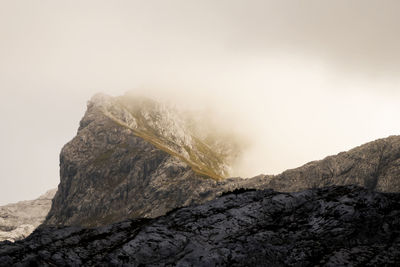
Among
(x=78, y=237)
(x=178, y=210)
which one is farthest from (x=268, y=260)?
(x=78, y=237)

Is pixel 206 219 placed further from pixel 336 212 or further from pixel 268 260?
pixel 336 212

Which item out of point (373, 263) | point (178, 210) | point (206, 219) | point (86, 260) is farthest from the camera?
point (178, 210)

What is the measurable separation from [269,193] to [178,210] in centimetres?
1022

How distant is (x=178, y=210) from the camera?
46250mm

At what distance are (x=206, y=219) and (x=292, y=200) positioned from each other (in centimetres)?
931

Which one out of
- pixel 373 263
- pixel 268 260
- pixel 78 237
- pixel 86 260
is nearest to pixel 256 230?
pixel 268 260

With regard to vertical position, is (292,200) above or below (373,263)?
above

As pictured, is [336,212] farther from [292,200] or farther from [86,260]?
[86,260]

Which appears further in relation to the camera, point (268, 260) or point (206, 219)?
point (206, 219)

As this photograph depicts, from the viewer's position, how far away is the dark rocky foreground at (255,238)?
35.3 m

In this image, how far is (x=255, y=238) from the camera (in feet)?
125

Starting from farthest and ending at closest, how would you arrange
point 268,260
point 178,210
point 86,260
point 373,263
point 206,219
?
point 178,210
point 206,219
point 86,260
point 268,260
point 373,263

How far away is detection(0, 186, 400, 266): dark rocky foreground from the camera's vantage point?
35.3 metres

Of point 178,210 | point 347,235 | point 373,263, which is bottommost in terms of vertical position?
point 373,263
